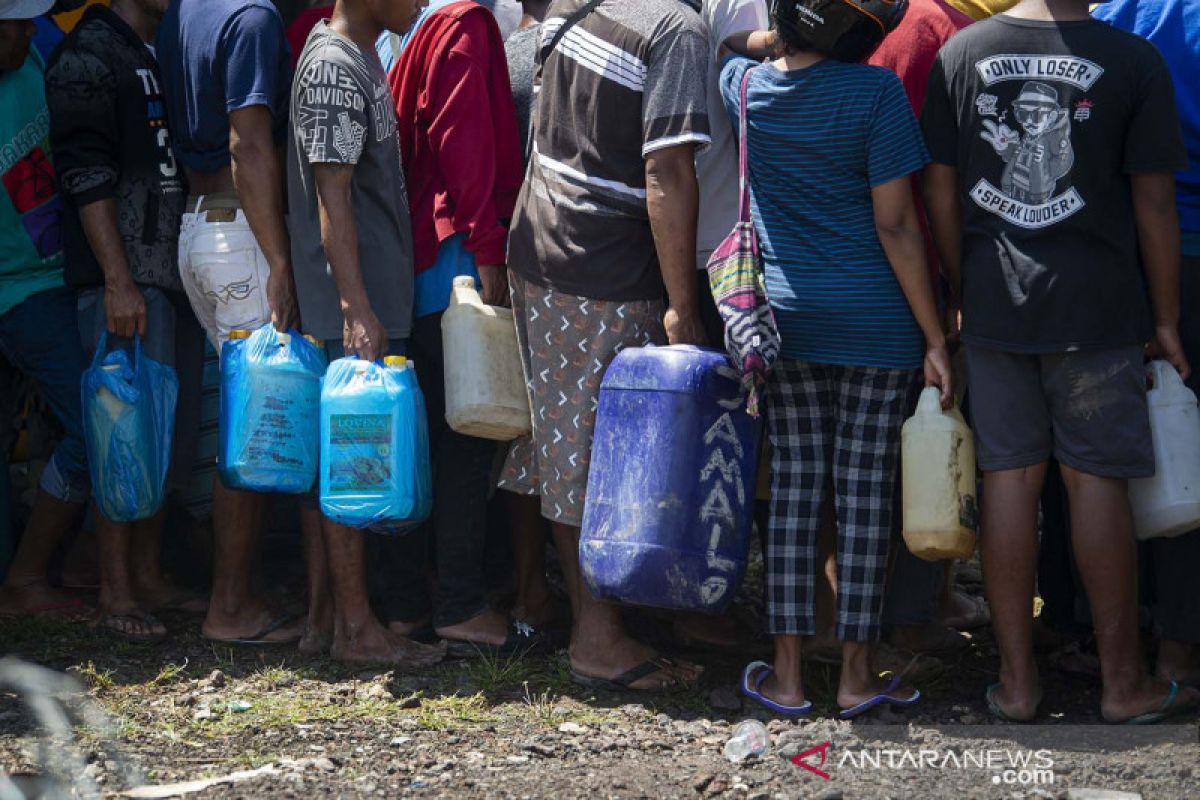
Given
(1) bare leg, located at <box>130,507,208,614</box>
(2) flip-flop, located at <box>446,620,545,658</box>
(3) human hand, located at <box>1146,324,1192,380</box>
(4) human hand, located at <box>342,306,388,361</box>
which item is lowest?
(2) flip-flop, located at <box>446,620,545,658</box>

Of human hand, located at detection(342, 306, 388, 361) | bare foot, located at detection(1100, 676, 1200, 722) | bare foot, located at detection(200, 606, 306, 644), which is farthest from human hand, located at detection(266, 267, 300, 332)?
bare foot, located at detection(1100, 676, 1200, 722)

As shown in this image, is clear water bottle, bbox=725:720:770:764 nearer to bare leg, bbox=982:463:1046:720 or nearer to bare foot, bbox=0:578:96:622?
bare leg, bbox=982:463:1046:720

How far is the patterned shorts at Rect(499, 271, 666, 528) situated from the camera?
4426 millimetres

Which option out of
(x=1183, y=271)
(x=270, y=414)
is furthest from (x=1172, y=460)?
(x=270, y=414)

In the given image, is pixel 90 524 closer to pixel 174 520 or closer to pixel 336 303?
pixel 174 520

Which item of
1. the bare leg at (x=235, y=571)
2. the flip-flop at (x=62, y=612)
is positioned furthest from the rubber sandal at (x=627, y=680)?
the flip-flop at (x=62, y=612)

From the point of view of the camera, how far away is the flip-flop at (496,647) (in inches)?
190

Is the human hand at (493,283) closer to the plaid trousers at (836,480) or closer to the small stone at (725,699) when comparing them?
the plaid trousers at (836,480)

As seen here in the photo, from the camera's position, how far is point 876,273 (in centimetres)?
415

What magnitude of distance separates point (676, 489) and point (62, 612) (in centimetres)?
237

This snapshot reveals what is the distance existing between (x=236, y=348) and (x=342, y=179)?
634 millimetres

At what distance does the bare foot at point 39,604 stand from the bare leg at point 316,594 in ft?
2.65

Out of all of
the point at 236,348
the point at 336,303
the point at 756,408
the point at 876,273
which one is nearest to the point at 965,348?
the point at 876,273

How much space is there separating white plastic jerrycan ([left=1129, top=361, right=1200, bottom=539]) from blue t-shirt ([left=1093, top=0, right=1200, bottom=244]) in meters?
0.50
